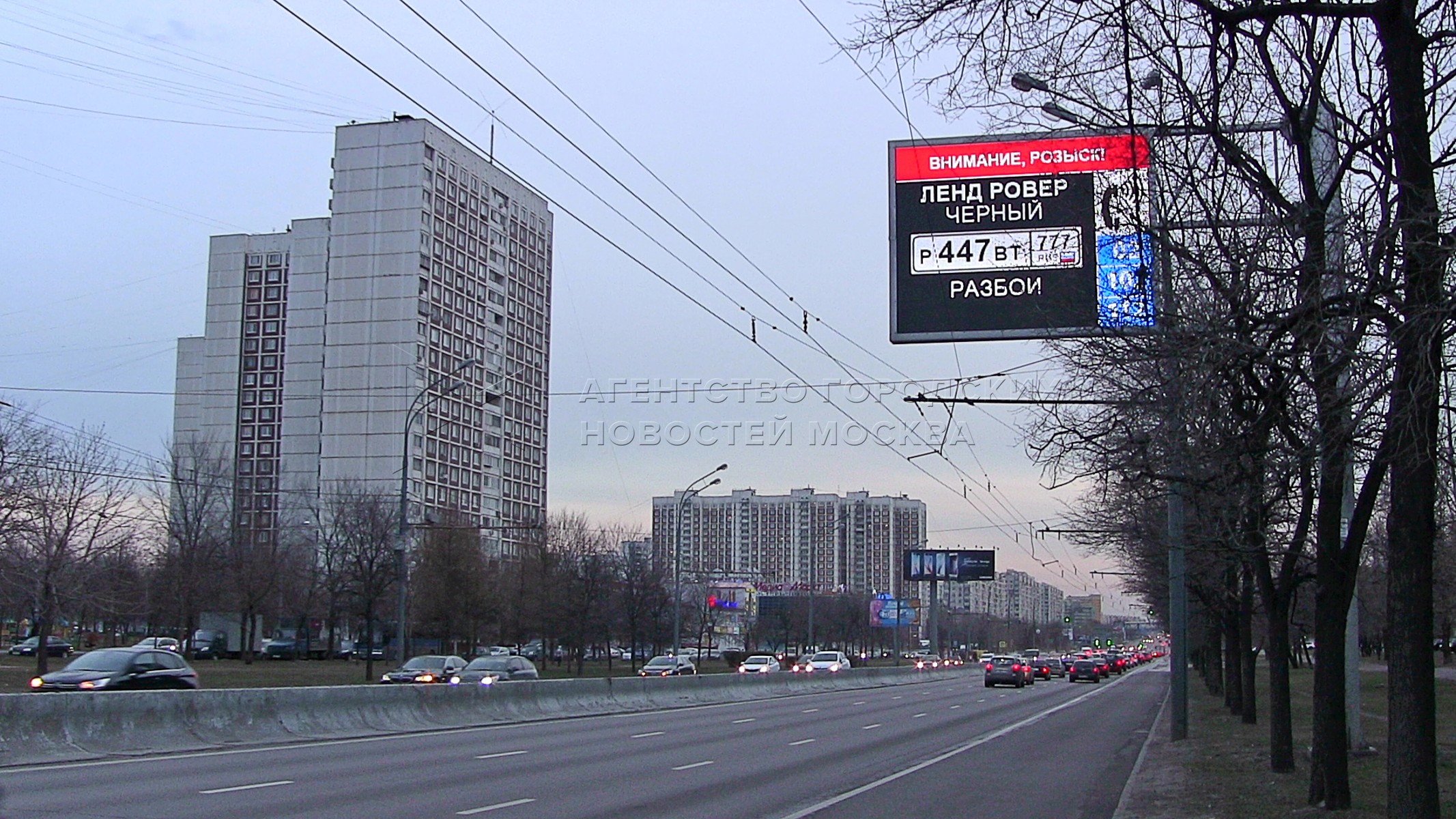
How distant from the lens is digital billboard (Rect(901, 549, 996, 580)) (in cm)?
10612

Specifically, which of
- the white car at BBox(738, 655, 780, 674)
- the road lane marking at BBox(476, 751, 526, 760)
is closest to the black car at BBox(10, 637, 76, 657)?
the white car at BBox(738, 655, 780, 674)

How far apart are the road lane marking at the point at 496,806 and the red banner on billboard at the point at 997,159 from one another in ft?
29.3

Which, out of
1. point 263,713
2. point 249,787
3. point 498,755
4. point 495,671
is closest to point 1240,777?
point 498,755

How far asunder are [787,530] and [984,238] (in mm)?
136774

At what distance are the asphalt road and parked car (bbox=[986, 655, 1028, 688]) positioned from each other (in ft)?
103

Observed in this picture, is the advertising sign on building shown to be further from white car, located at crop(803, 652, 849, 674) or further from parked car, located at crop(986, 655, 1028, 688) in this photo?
parked car, located at crop(986, 655, 1028, 688)

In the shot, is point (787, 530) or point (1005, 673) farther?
point (787, 530)

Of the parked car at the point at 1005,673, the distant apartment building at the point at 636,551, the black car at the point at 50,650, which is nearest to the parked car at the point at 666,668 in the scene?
the parked car at the point at 1005,673

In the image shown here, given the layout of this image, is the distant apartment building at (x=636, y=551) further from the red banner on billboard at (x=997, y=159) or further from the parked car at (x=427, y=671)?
the red banner on billboard at (x=997, y=159)

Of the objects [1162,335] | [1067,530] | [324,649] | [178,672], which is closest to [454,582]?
[324,649]

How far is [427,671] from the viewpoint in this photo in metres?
40.6

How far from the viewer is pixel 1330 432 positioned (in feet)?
33.5

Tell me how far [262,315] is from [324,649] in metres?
41.9

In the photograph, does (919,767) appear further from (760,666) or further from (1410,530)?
(760,666)
